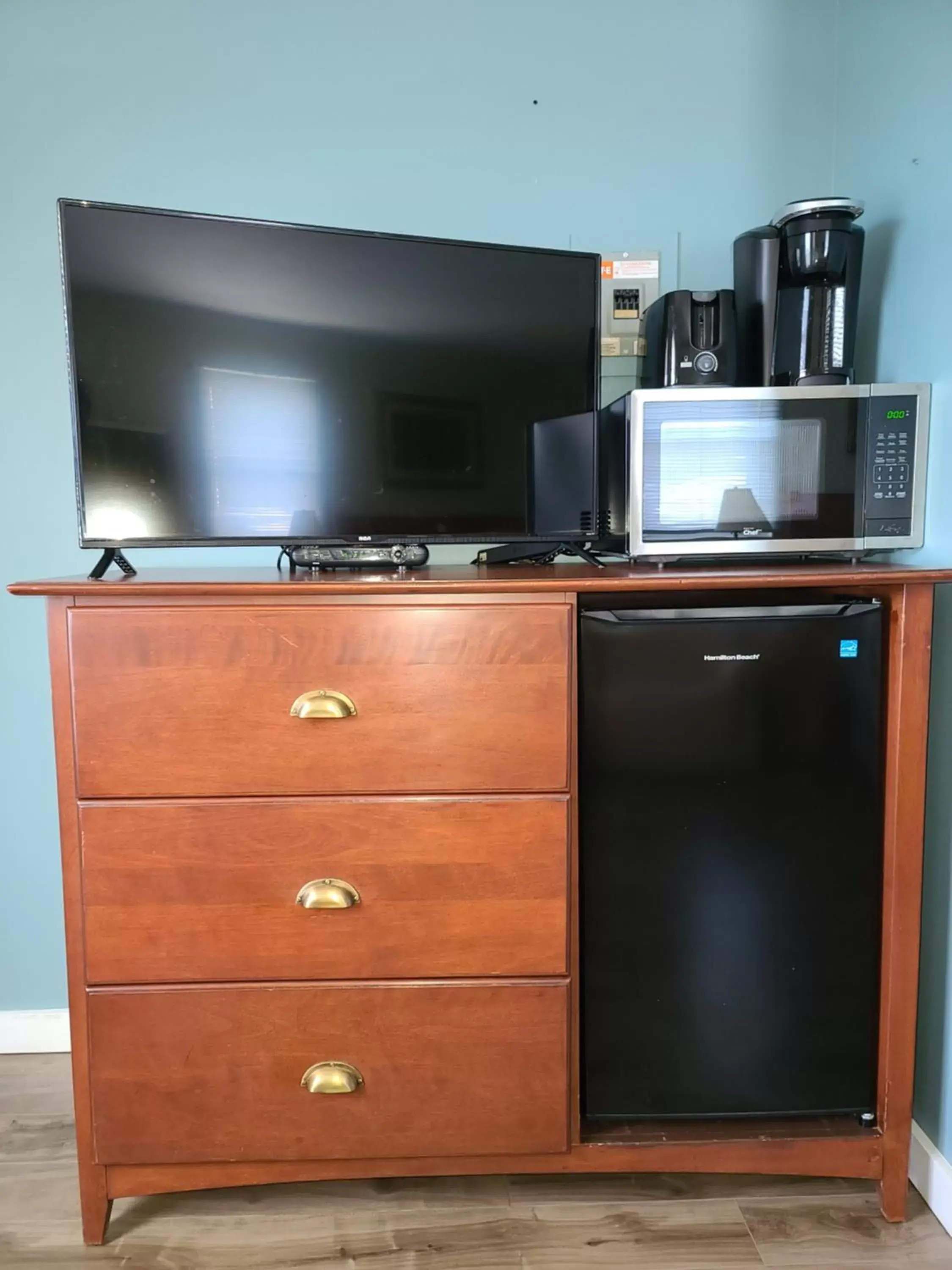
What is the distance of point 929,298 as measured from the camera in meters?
1.36

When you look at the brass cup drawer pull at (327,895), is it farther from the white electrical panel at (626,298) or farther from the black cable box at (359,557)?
the white electrical panel at (626,298)

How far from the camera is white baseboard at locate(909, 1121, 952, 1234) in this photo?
130cm

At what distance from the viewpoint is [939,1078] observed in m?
1.35

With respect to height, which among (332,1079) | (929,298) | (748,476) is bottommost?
(332,1079)

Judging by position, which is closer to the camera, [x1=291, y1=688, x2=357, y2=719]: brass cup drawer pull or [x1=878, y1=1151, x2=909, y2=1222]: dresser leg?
[x1=291, y1=688, x2=357, y2=719]: brass cup drawer pull

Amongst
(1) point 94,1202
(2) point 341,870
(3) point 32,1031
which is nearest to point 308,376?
(2) point 341,870

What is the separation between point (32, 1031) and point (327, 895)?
1.07 m

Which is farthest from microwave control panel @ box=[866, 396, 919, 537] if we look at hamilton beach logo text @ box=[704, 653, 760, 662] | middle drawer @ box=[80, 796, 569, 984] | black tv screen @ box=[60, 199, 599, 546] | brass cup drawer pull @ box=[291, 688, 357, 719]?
brass cup drawer pull @ box=[291, 688, 357, 719]

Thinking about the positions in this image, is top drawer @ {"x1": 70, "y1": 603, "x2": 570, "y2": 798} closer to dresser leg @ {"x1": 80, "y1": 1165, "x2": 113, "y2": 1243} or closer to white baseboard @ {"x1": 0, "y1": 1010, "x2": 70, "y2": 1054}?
dresser leg @ {"x1": 80, "y1": 1165, "x2": 113, "y2": 1243}

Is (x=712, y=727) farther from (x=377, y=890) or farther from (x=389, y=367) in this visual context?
(x=389, y=367)

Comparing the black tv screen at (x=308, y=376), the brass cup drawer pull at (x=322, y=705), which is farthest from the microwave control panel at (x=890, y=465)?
the brass cup drawer pull at (x=322, y=705)

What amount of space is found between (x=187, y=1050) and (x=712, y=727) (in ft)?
3.13

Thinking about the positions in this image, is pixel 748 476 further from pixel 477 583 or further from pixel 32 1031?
pixel 32 1031

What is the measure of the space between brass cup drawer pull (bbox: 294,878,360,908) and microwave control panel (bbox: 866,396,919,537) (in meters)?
1.04
